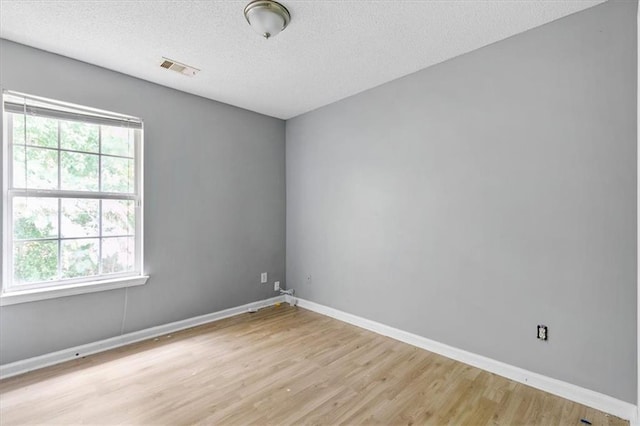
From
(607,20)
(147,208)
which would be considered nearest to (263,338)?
(147,208)

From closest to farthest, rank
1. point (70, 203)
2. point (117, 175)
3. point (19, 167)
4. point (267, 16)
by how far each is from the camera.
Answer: point (267, 16) < point (19, 167) < point (70, 203) < point (117, 175)

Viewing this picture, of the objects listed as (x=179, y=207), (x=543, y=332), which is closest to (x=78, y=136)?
(x=179, y=207)

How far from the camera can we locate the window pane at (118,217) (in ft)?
9.18

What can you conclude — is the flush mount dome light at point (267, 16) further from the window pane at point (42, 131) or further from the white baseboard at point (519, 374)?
the white baseboard at point (519, 374)

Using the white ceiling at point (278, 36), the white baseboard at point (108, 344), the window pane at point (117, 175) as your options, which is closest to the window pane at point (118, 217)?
the window pane at point (117, 175)

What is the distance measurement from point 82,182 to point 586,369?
407 cm

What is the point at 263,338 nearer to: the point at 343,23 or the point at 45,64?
the point at 343,23

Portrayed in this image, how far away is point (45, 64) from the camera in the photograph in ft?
8.01

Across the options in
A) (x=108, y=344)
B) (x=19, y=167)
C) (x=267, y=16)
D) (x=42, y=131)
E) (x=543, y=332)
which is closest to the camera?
(x=267, y=16)

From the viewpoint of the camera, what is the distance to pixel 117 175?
286 centimetres

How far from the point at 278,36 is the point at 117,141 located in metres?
1.84

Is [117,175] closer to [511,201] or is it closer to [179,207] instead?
[179,207]

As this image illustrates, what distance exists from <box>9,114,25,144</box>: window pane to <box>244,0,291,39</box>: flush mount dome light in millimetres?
1994

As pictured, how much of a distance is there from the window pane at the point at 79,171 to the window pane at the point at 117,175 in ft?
0.25
